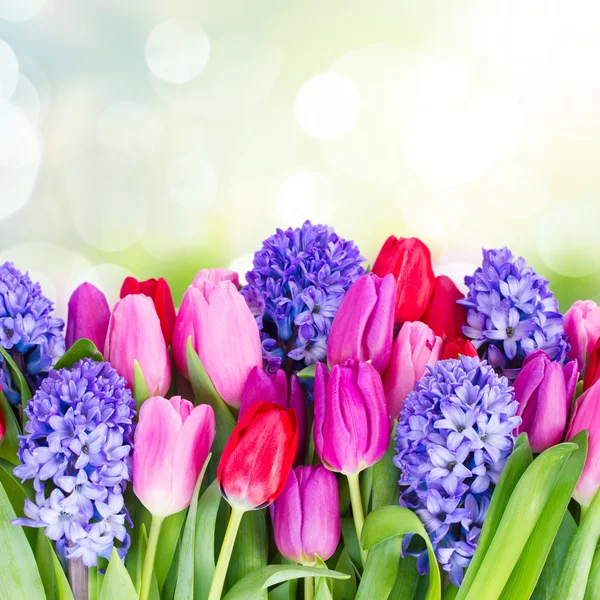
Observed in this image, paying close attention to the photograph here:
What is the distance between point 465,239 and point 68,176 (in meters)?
0.57

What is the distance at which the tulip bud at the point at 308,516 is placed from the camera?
0.35 m

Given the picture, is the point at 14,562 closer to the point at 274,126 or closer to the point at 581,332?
the point at 581,332

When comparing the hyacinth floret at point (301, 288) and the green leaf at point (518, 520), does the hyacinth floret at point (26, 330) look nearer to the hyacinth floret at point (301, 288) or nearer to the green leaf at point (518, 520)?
the hyacinth floret at point (301, 288)

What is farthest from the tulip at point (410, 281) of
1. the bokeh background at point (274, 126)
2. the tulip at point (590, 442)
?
the bokeh background at point (274, 126)

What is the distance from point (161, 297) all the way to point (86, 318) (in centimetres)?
4

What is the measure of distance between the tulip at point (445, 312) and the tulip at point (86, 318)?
189mm

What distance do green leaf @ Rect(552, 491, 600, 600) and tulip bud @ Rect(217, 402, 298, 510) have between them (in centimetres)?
14

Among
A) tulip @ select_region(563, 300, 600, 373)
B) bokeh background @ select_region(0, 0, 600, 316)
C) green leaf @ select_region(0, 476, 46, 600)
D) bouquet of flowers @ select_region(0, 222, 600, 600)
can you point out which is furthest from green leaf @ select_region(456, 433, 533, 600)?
bokeh background @ select_region(0, 0, 600, 316)

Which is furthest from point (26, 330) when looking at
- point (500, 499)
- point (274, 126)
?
point (274, 126)

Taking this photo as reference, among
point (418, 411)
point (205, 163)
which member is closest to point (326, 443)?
point (418, 411)

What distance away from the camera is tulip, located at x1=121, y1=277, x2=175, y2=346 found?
0.43 metres

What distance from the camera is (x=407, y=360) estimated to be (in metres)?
0.38

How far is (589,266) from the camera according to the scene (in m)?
1.08

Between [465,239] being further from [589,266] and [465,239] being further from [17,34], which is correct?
[17,34]
